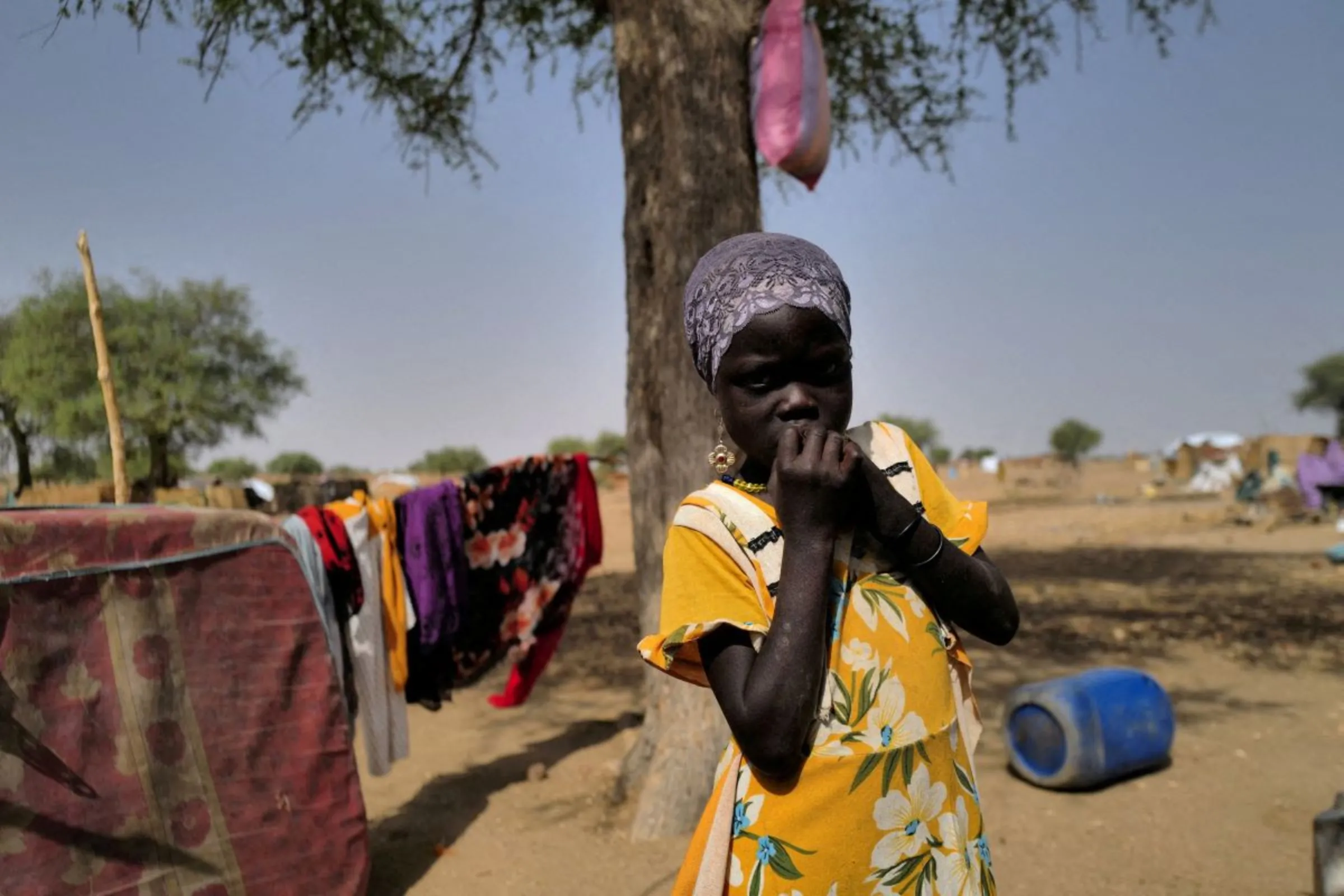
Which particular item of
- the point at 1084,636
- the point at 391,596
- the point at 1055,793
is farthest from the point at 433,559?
the point at 1084,636

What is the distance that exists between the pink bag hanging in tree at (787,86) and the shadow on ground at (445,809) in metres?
3.40

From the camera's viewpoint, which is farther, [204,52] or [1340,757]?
[204,52]

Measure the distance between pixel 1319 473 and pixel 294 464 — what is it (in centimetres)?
5663

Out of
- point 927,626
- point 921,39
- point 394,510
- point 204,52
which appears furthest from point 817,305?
point 921,39

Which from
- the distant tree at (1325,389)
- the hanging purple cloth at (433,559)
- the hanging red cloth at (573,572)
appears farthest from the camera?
the distant tree at (1325,389)

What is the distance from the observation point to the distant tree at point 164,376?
1938 centimetres

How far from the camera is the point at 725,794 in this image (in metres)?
1.21

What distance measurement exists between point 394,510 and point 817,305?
3434 millimetres

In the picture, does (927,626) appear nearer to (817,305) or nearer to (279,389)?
(817,305)

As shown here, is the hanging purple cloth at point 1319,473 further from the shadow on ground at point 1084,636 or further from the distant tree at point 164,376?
the distant tree at point 164,376

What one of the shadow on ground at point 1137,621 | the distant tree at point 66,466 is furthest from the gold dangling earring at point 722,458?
the distant tree at point 66,466

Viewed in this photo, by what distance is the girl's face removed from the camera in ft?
3.81

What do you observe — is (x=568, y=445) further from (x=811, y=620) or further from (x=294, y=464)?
(x=811, y=620)

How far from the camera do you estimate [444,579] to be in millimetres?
4367
